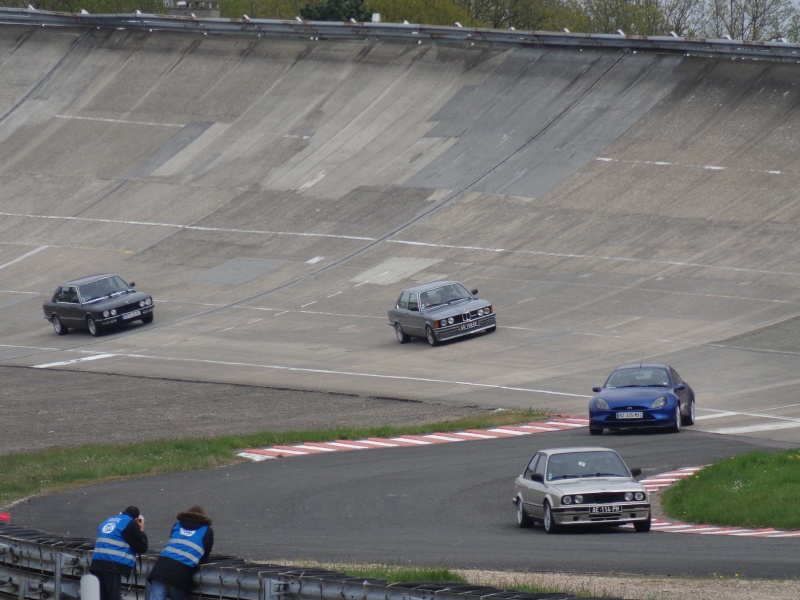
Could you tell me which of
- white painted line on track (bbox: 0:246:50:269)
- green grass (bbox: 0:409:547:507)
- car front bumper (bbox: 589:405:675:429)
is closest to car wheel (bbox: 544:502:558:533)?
car front bumper (bbox: 589:405:675:429)

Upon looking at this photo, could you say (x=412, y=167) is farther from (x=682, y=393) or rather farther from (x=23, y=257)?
(x=682, y=393)

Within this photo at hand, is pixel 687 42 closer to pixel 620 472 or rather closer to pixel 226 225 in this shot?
pixel 226 225

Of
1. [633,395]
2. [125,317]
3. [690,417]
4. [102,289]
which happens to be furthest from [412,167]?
[633,395]

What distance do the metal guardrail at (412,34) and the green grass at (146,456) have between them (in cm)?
2969

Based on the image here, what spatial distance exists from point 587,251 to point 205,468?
2347cm

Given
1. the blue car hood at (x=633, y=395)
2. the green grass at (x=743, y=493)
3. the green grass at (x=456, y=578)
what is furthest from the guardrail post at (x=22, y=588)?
the blue car hood at (x=633, y=395)

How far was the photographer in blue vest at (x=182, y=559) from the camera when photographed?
12.2m

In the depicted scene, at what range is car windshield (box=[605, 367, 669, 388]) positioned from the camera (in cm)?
2664

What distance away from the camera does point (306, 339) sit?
135 feet

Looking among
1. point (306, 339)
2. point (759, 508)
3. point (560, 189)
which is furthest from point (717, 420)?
point (560, 189)

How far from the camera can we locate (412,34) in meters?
66.4

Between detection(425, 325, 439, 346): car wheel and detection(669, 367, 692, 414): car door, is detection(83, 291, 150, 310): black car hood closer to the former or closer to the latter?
detection(425, 325, 439, 346): car wheel

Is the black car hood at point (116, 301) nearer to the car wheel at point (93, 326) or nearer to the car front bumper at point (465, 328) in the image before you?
the car wheel at point (93, 326)

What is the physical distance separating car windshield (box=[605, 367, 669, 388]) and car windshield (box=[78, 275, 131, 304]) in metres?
21.9
